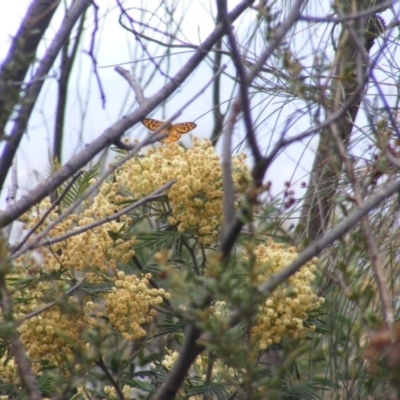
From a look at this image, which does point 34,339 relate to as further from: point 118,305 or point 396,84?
point 396,84

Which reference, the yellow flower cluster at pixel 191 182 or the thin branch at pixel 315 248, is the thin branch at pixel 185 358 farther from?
the yellow flower cluster at pixel 191 182

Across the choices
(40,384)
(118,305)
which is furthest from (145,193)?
(40,384)

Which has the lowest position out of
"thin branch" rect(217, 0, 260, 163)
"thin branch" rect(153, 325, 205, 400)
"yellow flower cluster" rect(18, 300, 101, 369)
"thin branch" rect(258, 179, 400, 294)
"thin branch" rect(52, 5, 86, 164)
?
"thin branch" rect(153, 325, 205, 400)

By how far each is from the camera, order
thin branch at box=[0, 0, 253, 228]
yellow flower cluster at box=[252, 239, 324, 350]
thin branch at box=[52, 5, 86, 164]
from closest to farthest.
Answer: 1. thin branch at box=[0, 0, 253, 228]
2. yellow flower cluster at box=[252, 239, 324, 350]
3. thin branch at box=[52, 5, 86, 164]

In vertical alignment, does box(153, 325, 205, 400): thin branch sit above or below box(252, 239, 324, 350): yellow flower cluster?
below

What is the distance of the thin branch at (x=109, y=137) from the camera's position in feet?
2.78

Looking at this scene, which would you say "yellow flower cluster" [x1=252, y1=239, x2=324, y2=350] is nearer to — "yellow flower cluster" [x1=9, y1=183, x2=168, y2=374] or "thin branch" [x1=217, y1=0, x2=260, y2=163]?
"yellow flower cluster" [x1=9, y1=183, x2=168, y2=374]

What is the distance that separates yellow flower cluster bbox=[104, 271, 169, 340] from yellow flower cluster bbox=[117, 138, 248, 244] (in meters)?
0.16

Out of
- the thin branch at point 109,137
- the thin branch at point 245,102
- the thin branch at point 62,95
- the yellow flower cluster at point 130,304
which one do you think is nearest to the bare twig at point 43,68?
the thin branch at point 109,137

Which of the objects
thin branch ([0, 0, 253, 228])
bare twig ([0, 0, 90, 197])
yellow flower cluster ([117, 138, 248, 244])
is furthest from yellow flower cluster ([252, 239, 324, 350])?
bare twig ([0, 0, 90, 197])

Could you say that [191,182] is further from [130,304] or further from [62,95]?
[62,95]

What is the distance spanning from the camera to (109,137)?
0.89 m

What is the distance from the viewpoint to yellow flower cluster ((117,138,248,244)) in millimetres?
1161

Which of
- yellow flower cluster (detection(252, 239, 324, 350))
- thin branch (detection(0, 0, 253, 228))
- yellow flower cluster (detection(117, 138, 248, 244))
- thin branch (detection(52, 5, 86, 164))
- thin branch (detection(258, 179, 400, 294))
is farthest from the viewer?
thin branch (detection(52, 5, 86, 164))
